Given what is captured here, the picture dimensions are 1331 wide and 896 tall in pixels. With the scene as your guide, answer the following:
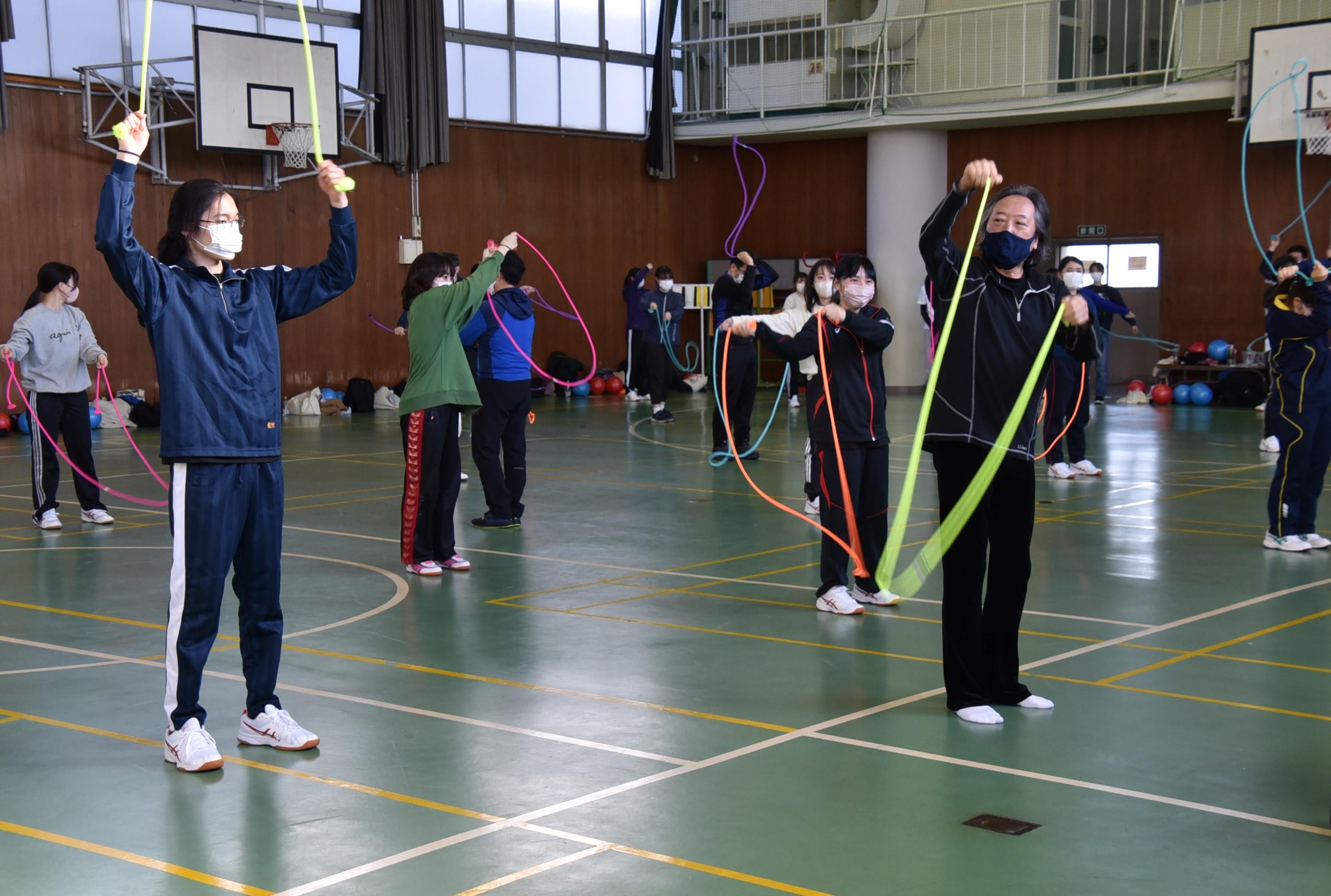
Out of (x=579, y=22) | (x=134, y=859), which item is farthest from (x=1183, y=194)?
(x=134, y=859)

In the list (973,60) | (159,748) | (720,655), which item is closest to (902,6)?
(973,60)

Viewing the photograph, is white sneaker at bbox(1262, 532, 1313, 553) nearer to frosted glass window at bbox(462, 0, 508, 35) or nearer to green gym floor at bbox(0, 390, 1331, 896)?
green gym floor at bbox(0, 390, 1331, 896)

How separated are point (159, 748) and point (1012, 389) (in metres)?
3.29

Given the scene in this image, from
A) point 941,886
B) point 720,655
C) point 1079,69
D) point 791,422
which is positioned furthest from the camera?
point 1079,69

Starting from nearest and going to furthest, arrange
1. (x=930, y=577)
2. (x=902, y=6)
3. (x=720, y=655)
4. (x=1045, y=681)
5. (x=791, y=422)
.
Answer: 1. (x=1045, y=681)
2. (x=720, y=655)
3. (x=930, y=577)
4. (x=791, y=422)
5. (x=902, y=6)

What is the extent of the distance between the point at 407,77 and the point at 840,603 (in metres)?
17.0

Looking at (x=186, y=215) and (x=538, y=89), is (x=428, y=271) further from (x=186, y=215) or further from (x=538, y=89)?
(x=538, y=89)

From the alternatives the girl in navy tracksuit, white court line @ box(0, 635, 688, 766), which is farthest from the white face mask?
the girl in navy tracksuit

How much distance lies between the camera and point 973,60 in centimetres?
2281

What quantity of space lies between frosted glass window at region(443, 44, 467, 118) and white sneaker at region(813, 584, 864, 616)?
57.8ft

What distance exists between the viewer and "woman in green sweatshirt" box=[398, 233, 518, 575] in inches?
324

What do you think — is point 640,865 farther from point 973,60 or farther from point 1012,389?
point 973,60

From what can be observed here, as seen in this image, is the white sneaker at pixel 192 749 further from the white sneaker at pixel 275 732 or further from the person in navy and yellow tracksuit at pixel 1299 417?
the person in navy and yellow tracksuit at pixel 1299 417

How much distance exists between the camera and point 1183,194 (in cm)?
2239
